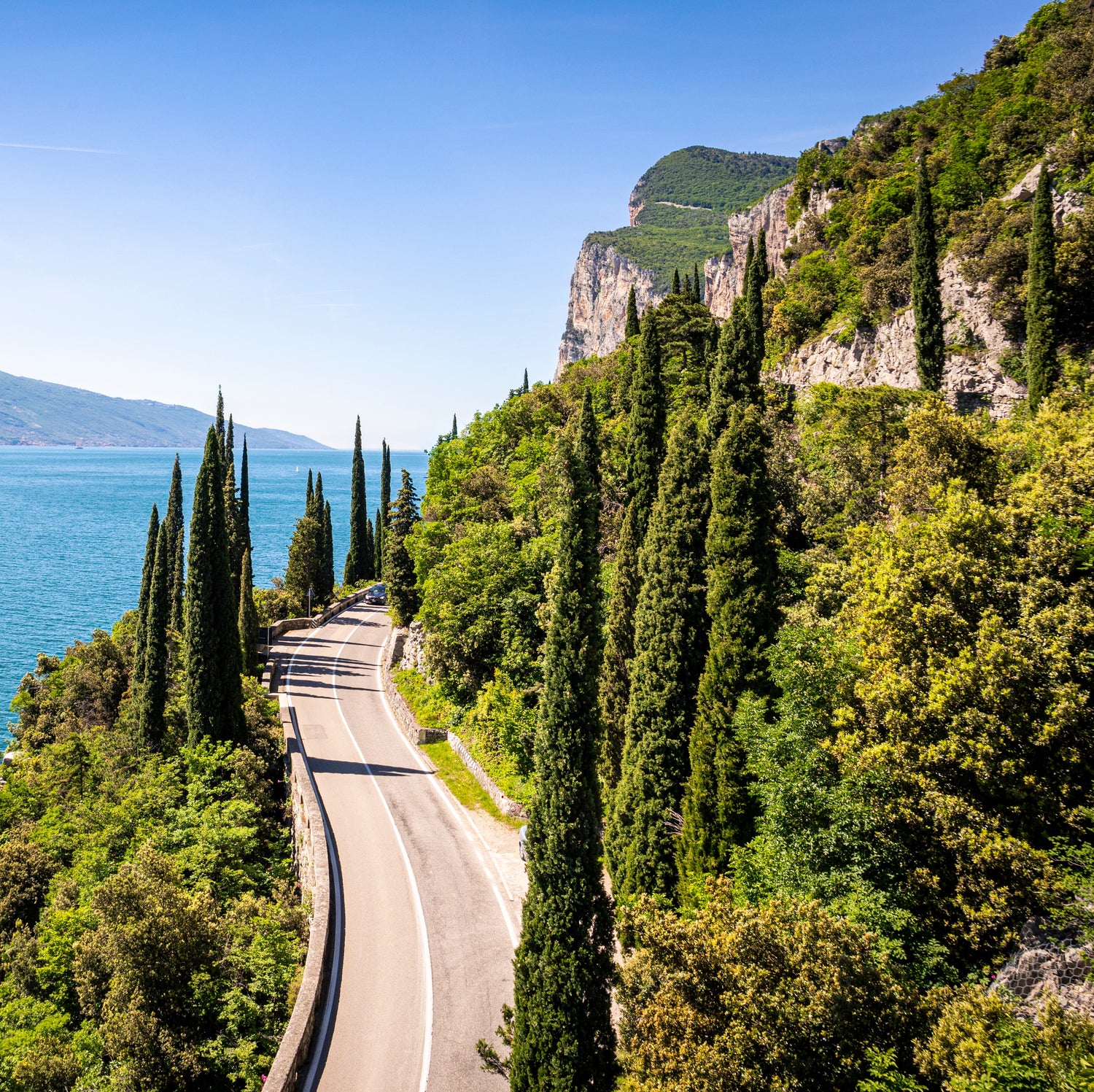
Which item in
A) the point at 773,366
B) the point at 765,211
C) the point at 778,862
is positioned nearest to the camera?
the point at 778,862

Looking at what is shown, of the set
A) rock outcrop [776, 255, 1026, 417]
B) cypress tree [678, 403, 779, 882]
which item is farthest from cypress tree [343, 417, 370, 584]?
cypress tree [678, 403, 779, 882]

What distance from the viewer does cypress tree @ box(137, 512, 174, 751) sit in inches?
1293

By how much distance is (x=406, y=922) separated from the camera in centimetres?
1955

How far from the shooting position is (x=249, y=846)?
73.6ft

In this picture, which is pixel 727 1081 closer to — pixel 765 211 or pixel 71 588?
pixel 71 588

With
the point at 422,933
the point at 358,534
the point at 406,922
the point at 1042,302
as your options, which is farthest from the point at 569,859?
the point at 358,534

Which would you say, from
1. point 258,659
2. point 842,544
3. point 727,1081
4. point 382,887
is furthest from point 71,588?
point 727,1081

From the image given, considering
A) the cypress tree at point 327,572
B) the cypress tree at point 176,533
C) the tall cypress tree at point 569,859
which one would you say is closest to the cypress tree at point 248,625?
the cypress tree at point 176,533

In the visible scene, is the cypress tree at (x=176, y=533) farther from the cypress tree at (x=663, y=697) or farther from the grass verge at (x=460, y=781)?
the cypress tree at (x=663, y=697)

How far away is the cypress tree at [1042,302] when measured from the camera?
25.2 m

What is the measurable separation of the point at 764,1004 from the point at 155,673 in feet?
102

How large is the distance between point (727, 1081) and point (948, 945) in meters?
6.04

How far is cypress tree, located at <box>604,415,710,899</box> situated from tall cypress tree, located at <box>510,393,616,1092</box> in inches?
237

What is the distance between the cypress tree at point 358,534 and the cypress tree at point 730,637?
54.8 meters
